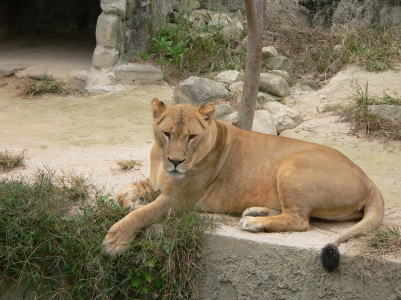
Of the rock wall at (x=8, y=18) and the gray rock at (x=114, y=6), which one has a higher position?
the gray rock at (x=114, y=6)

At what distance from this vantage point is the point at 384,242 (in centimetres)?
505

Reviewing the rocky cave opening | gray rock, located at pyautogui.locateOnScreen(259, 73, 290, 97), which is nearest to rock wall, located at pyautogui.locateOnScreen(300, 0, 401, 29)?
gray rock, located at pyautogui.locateOnScreen(259, 73, 290, 97)

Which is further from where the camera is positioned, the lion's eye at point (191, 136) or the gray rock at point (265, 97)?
the gray rock at point (265, 97)

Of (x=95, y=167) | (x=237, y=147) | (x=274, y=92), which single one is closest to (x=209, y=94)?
(x=274, y=92)

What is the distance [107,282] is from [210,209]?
43.1 inches

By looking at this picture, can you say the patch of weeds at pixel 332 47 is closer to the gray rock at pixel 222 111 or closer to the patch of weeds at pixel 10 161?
the gray rock at pixel 222 111

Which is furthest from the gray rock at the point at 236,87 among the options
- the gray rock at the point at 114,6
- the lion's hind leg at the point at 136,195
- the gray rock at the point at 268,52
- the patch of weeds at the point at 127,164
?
the lion's hind leg at the point at 136,195

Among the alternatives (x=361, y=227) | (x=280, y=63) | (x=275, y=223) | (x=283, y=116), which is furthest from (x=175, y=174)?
(x=280, y=63)

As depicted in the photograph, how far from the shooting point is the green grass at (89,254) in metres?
5.30

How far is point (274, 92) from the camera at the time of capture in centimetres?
1030

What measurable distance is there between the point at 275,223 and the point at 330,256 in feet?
2.11

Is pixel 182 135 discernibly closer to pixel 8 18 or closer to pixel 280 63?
pixel 280 63

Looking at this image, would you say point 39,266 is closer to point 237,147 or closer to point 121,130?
point 237,147

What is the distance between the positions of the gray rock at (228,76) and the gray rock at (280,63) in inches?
28.9
